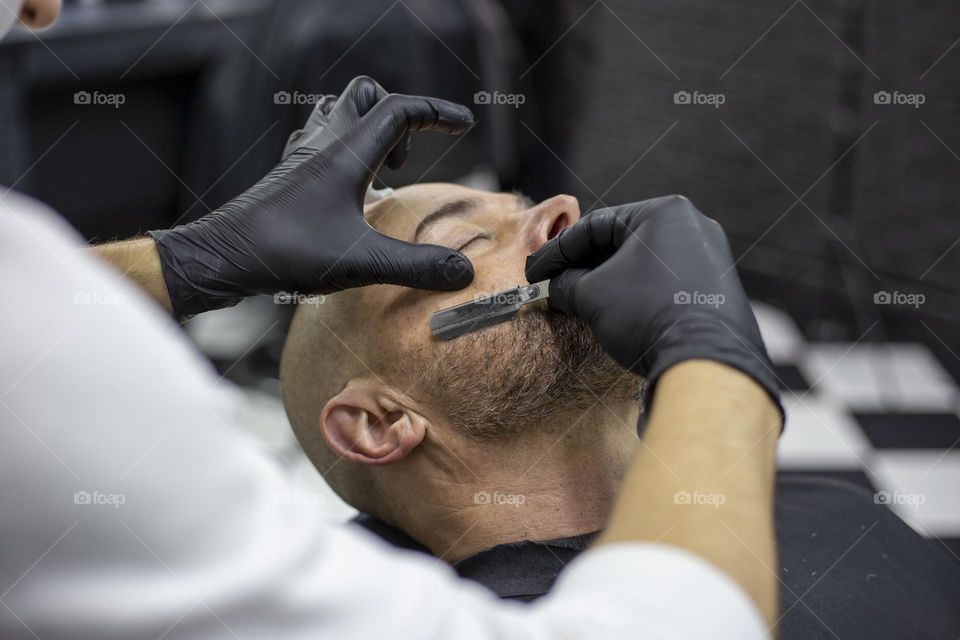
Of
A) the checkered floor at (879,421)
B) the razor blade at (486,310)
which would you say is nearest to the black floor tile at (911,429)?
the checkered floor at (879,421)

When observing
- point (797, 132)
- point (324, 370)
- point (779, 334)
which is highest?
point (324, 370)

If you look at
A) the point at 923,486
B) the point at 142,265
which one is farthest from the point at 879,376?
the point at 142,265

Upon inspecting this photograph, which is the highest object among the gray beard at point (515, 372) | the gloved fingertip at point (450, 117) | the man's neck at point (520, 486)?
the gloved fingertip at point (450, 117)

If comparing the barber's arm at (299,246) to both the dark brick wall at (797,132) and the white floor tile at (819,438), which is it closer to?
the white floor tile at (819,438)

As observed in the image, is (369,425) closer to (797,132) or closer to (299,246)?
(299,246)

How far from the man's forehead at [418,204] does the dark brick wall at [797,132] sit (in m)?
1.82

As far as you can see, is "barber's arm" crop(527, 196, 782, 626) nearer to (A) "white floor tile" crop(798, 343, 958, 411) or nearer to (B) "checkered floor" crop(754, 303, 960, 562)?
(B) "checkered floor" crop(754, 303, 960, 562)

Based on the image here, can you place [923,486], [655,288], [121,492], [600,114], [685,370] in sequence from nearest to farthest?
[121,492] → [685,370] → [655,288] → [923,486] → [600,114]

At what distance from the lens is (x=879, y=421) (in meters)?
2.96

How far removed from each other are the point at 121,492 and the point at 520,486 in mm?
780

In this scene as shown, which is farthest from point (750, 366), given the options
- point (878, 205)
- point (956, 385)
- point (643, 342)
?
point (878, 205)

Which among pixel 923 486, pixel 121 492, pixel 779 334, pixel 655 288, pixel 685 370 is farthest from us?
pixel 779 334

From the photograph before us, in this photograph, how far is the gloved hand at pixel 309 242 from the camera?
4.50 feet

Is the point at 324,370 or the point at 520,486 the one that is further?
the point at 324,370
